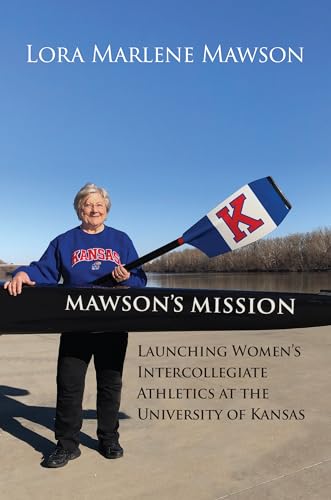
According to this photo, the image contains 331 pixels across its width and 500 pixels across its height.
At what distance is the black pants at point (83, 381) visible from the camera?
2770 millimetres

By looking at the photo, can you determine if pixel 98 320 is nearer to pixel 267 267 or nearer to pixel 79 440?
pixel 79 440

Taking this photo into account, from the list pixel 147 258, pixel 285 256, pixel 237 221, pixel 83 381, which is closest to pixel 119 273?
pixel 147 258

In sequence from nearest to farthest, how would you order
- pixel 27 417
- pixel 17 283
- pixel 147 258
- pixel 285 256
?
1. pixel 17 283
2. pixel 147 258
3. pixel 27 417
4. pixel 285 256

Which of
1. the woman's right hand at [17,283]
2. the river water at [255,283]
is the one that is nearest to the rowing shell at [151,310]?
the woman's right hand at [17,283]

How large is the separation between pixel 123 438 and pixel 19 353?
2833mm

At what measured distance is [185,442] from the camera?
9.71 ft

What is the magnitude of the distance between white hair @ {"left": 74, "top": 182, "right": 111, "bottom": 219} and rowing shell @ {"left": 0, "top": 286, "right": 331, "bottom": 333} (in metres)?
0.51

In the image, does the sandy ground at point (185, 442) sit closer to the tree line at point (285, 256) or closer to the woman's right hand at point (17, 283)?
the woman's right hand at point (17, 283)

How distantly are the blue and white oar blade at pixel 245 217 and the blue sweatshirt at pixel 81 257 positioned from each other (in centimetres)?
53

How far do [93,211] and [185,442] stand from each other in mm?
1539

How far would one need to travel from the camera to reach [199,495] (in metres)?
2.29

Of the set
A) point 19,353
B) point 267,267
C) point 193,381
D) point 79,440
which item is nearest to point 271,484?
point 79,440

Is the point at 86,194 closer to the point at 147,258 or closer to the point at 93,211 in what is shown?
the point at 93,211

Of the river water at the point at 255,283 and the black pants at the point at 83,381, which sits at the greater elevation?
the black pants at the point at 83,381
